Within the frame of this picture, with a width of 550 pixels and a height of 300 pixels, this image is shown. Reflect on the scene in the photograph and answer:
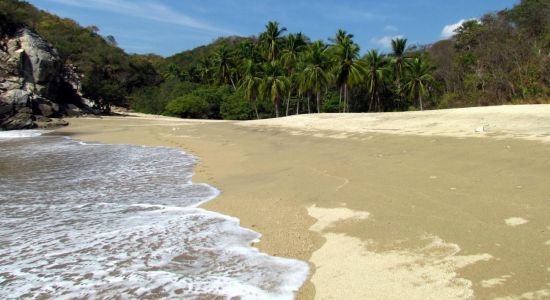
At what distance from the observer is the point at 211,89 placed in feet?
195

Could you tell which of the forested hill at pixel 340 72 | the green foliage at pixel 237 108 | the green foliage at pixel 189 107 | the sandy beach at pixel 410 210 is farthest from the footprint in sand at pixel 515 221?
the green foliage at pixel 189 107

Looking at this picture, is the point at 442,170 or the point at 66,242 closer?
the point at 66,242

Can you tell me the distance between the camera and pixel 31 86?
1593 inches

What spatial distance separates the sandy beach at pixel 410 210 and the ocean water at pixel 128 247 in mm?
355

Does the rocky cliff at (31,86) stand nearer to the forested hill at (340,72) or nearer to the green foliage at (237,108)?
the forested hill at (340,72)

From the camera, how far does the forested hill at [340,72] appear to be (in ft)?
130

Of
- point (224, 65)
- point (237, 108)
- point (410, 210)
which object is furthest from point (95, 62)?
point (410, 210)

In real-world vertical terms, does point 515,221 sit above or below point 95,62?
below

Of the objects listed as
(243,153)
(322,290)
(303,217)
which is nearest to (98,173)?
(243,153)

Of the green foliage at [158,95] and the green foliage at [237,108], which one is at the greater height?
the green foliage at [158,95]

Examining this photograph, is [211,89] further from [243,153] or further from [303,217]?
[303,217]

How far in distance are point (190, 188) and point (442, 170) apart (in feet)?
15.3

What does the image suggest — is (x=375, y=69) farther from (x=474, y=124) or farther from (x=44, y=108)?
(x=474, y=124)

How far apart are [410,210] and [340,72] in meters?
41.1
